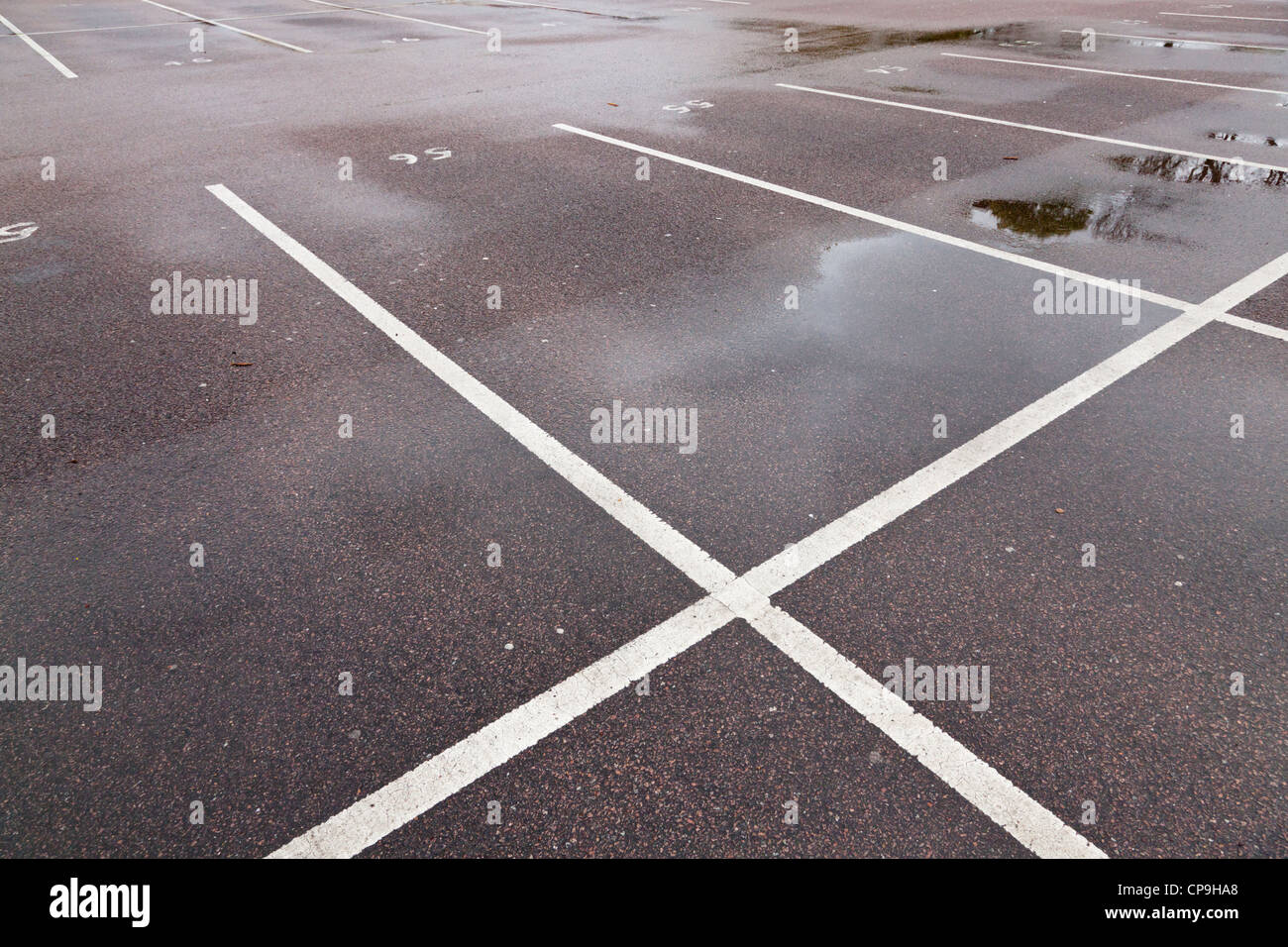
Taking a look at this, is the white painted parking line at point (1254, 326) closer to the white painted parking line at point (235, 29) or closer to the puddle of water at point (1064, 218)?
the puddle of water at point (1064, 218)

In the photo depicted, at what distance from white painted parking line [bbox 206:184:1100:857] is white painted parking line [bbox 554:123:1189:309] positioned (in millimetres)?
4275

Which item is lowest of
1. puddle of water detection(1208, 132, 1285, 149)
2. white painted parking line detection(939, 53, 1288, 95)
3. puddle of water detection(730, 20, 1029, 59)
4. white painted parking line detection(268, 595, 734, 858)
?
white painted parking line detection(268, 595, 734, 858)

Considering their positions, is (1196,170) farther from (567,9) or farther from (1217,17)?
(567,9)

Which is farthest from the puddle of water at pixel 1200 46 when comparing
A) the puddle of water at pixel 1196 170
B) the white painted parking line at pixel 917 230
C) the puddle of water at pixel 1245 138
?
the white painted parking line at pixel 917 230

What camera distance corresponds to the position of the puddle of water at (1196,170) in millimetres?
8203

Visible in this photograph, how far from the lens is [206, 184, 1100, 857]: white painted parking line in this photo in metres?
2.69

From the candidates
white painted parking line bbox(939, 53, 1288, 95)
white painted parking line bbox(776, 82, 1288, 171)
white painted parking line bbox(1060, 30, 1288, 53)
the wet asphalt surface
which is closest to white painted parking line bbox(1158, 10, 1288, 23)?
white painted parking line bbox(1060, 30, 1288, 53)

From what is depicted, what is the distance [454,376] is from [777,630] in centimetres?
275

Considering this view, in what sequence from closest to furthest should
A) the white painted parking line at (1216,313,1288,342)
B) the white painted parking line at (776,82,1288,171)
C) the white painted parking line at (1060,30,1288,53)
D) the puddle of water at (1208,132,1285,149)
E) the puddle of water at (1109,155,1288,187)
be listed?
1. the white painted parking line at (1216,313,1288,342)
2. the puddle of water at (1109,155,1288,187)
3. the white painted parking line at (776,82,1288,171)
4. the puddle of water at (1208,132,1285,149)
5. the white painted parking line at (1060,30,1288,53)

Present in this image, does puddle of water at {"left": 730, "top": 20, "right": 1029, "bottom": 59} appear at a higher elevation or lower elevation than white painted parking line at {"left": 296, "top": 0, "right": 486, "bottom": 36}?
lower

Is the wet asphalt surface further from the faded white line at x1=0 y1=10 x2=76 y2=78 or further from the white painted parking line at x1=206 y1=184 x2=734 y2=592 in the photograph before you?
the faded white line at x1=0 y1=10 x2=76 y2=78

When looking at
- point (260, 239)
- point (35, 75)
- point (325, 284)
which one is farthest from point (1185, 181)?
point (35, 75)

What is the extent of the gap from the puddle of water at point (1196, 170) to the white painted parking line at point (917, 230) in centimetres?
305

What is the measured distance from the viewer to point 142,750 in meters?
2.94
